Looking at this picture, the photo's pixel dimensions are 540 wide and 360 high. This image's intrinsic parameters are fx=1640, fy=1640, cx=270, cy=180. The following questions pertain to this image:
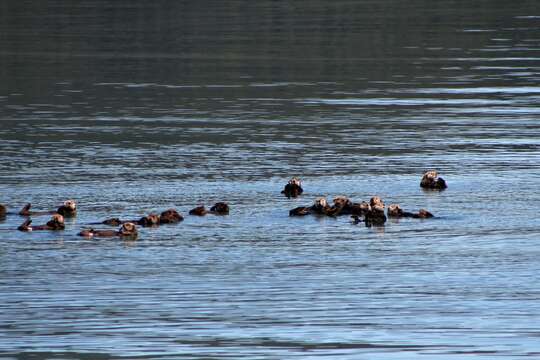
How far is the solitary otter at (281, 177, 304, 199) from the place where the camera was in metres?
24.5

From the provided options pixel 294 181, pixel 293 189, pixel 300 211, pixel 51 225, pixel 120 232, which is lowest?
pixel 120 232

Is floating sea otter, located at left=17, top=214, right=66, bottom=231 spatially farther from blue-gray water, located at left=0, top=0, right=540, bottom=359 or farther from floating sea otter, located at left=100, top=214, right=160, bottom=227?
floating sea otter, located at left=100, top=214, right=160, bottom=227

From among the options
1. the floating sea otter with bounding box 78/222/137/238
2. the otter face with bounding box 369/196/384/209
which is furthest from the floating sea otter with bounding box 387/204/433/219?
the floating sea otter with bounding box 78/222/137/238

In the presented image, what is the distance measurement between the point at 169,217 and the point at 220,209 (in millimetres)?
973

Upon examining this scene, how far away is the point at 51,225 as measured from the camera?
22125 mm

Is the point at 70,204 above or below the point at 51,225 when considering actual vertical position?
above

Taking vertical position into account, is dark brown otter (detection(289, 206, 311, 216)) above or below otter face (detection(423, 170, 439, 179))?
below

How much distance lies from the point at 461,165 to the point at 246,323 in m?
11.6

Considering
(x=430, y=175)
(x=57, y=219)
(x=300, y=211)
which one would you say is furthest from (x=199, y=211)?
(x=430, y=175)

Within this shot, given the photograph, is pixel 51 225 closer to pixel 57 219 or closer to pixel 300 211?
pixel 57 219

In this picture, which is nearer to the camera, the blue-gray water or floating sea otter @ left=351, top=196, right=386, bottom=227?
the blue-gray water

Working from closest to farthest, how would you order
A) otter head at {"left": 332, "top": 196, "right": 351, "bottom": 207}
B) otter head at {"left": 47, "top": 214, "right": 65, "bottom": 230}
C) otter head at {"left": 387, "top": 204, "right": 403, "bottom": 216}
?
otter head at {"left": 47, "top": 214, "right": 65, "bottom": 230}
otter head at {"left": 387, "top": 204, "right": 403, "bottom": 216}
otter head at {"left": 332, "top": 196, "right": 351, "bottom": 207}

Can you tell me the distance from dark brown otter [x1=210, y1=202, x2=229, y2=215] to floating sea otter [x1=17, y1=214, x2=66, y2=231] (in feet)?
7.50

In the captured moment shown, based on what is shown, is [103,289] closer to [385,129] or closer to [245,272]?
[245,272]
